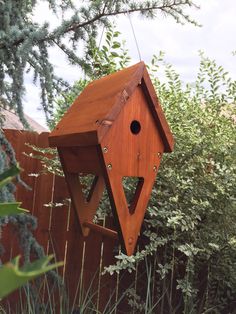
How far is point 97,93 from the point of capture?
1725 mm

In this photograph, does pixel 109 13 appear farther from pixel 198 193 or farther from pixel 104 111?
pixel 198 193

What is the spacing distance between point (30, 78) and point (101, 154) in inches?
31.4

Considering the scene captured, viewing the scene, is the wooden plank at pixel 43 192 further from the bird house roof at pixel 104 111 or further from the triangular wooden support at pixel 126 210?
the triangular wooden support at pixel 126 210

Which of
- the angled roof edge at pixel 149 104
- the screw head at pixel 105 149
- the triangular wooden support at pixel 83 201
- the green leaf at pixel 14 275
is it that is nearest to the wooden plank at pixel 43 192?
the triangular wooden support at pixel 83 201

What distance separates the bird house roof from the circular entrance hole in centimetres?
8

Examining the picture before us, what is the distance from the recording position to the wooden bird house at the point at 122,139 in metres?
1.48

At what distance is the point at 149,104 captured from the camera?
1.63 meters

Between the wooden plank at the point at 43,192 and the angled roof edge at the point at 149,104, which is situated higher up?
the angled roof edge at the point at 149,104

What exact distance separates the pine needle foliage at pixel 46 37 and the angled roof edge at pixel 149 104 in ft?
1.24

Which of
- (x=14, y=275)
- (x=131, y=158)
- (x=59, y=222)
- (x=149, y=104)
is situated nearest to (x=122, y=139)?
(x=131, y=158)

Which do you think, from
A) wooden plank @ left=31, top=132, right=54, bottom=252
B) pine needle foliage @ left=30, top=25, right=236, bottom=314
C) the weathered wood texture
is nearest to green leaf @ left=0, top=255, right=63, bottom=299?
pine needle foliage @ left=30, top=25, right=236, bottom=314

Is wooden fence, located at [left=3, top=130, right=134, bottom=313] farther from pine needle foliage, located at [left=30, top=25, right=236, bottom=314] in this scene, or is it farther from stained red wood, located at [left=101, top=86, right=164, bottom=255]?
stained red wood, located at [left=101, top=86, right=164, bottom=255]

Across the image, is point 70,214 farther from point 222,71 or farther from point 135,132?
point 135,132

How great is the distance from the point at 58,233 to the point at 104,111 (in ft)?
6.21
